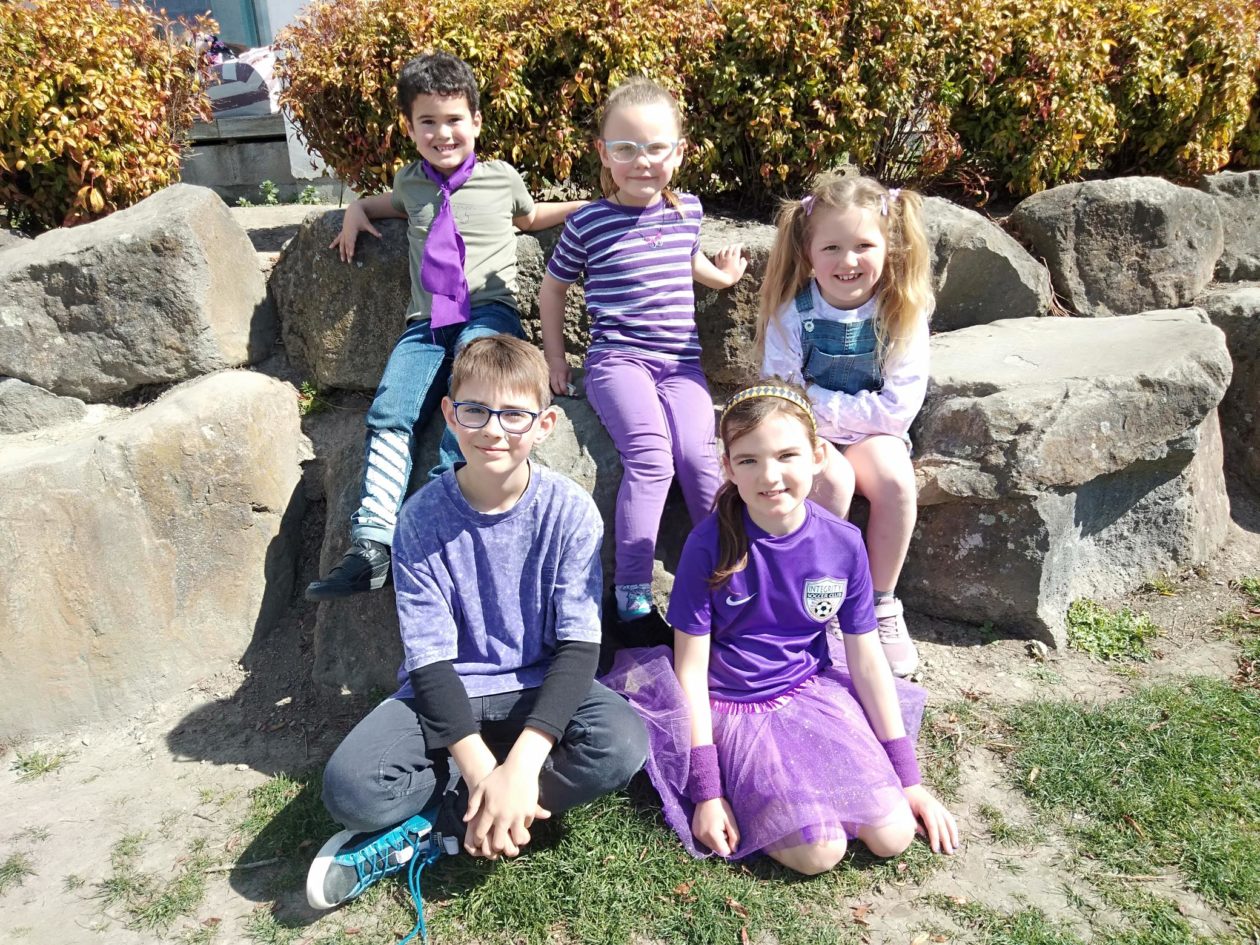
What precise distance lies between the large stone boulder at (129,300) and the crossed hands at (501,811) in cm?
233

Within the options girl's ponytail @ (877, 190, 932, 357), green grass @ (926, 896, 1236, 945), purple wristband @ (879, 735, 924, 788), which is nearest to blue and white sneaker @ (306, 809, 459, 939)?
purple wristband @ (879, 735, 924, 788)

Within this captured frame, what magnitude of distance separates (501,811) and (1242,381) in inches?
149

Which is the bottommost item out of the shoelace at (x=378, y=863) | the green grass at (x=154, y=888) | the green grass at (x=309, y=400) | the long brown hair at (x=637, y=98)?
the green grass at (x=154, y=888)

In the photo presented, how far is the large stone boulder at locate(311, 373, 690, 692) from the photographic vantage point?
3227mm

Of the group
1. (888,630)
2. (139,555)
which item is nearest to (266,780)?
(139,555)

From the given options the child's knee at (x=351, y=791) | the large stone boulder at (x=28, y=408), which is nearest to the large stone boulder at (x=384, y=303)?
the large stone boulder at (x=28, y=408)

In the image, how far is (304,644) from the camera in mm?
3457

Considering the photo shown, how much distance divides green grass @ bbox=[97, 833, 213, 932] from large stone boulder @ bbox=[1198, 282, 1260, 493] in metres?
4.37

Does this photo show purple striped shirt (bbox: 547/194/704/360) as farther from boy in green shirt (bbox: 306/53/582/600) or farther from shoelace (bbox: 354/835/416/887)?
shoelace (bbox: 354/835/416/887)

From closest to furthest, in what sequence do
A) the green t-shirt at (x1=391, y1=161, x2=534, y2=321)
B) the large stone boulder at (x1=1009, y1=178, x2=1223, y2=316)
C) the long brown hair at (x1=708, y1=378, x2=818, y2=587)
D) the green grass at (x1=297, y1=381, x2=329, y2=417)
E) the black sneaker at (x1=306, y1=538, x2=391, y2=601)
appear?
the long brown hair at (x1=708, y1=378, x2=818, y2=587)
the black sneaker at (x1=306, y1=538, x2=391, y2=601)
the green t-shirt at (x1=391, y1=161, x2=534, y2=321)
the green grass at (x1=297, y1=381, x2=329, y2=417)
the large stone boulder at (x1=1009, y1=178, x2=1223, y2=316)

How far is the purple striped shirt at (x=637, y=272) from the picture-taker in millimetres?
3234

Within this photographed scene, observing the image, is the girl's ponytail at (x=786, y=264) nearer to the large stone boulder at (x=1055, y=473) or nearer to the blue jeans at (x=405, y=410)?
the large stone boulder at (x=1055, y=473)

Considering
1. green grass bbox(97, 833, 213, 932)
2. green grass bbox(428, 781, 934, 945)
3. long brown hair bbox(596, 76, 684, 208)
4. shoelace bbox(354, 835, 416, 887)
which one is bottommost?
green grass bbox(428, 781, 934, 945)

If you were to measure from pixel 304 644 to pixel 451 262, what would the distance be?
1.50m
